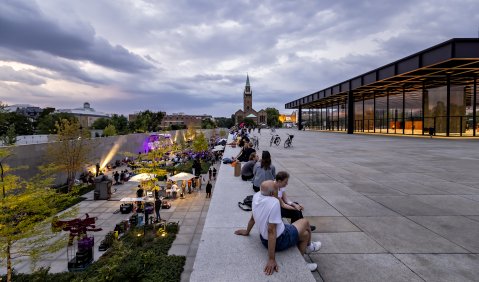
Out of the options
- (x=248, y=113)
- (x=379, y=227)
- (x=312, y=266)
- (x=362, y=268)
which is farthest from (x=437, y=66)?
(x=248, y=113)

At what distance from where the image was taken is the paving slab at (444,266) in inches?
144

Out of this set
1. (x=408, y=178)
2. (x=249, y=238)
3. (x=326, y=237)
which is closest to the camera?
(x=249, y=238)

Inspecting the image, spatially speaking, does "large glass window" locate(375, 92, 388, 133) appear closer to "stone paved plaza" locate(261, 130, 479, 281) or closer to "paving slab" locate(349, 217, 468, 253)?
"stone paved plaza" locate(261, 130, 479, 281)

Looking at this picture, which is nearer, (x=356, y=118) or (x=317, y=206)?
(x=317, y=206)

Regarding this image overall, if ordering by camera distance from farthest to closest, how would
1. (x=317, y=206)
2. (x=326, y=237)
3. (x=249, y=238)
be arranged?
(x=317, y=206) → (x=326, y=237) → (x=249, y=238)

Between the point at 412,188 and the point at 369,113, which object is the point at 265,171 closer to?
the point at 412,188

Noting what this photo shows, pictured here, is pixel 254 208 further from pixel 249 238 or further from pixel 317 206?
pixel 317 206

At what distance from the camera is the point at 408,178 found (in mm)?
10047

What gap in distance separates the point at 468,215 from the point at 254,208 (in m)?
5.63

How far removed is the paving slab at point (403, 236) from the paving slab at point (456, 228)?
0.59ft

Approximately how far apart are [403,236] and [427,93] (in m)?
40.6

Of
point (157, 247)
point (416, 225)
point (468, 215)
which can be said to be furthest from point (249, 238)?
point (157, 247)

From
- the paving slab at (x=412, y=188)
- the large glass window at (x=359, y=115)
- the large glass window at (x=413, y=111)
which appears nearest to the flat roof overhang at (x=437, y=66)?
the large glass window at (x=413, y=111)

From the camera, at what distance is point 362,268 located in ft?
12.7
